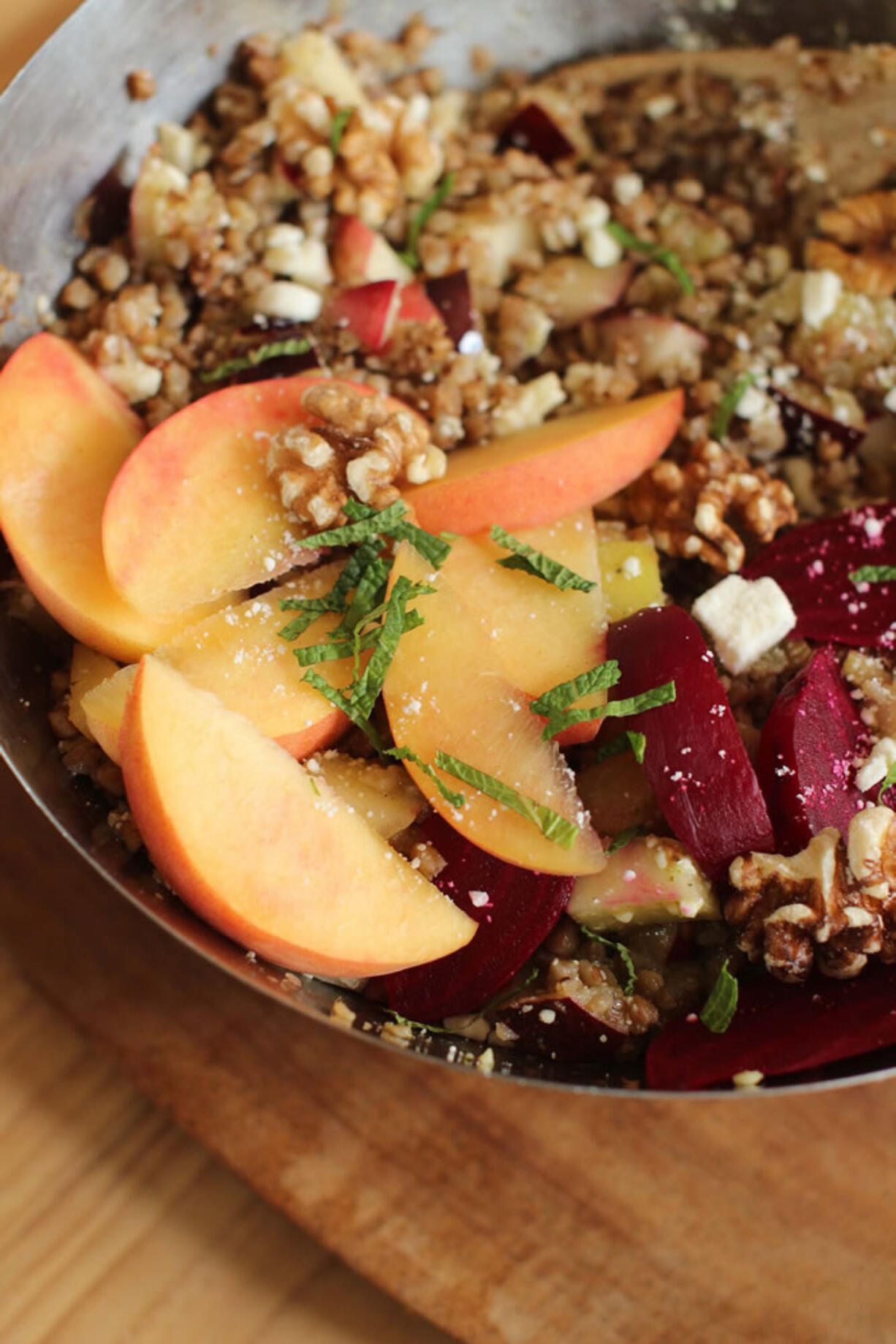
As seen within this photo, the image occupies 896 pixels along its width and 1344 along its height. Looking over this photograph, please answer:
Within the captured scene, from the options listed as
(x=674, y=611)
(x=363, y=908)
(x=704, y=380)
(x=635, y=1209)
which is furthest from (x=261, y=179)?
(x=635, y=1209)

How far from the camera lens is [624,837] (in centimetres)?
138

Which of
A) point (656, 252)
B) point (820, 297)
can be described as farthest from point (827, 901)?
point (656, 252)

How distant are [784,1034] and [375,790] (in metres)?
0.50

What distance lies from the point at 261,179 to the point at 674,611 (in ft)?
2.66

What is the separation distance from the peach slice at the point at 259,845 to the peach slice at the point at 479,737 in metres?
0.10

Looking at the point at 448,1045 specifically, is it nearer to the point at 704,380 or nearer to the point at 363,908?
the point at 363,908

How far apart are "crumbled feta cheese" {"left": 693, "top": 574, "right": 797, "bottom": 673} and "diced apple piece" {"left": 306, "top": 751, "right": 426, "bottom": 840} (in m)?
0.40

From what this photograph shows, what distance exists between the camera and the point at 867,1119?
62.2 inches

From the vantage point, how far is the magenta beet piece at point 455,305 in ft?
5.40

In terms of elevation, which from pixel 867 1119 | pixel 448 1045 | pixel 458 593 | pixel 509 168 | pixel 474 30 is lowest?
pixel 867 1119

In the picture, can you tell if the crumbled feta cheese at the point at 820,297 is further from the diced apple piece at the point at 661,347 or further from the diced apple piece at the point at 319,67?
the diced apple piece at the point at 319,67

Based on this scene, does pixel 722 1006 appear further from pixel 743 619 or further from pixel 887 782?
pixel 743 619

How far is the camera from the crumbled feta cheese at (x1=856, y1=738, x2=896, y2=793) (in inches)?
53.6

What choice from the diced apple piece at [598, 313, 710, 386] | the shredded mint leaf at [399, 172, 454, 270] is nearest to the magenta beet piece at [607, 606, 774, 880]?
the diced apple piece at [598, 313, 710, 386]
